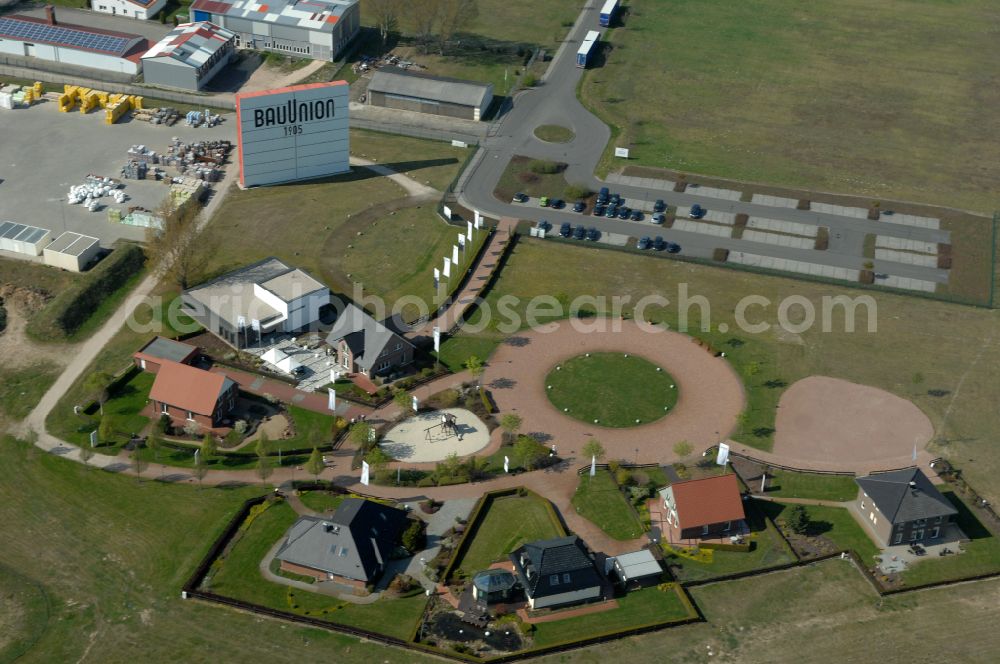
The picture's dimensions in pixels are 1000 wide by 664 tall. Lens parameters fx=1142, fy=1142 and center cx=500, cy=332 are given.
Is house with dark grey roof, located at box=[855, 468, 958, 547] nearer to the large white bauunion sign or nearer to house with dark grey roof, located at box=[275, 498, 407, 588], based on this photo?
house with dark grey roof, located at box=[275, 498, 407, 588]

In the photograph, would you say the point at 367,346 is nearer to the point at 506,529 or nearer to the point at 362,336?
the point at 362,336

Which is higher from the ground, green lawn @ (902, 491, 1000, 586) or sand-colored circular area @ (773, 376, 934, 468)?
green lawn @ (902, 491, 1000, 586)

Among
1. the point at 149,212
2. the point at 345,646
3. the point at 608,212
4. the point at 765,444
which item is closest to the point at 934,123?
the point at 608,212

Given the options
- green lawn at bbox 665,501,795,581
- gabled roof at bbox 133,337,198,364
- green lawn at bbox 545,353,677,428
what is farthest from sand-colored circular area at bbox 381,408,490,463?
gabled roof at bbox 133,337,198,364

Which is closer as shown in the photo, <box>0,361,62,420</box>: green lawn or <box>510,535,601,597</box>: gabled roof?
<box>510,535,601,597</box>: gabled roof

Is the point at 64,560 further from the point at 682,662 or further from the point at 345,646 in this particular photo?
the point at 682,662

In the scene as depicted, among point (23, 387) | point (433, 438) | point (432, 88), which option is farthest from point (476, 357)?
point (432, 88)

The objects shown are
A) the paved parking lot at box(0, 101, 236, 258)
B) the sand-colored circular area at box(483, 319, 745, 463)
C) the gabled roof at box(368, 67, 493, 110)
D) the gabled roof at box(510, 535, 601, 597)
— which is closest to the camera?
the gabled roof at box(510, 535, 601, 597)
